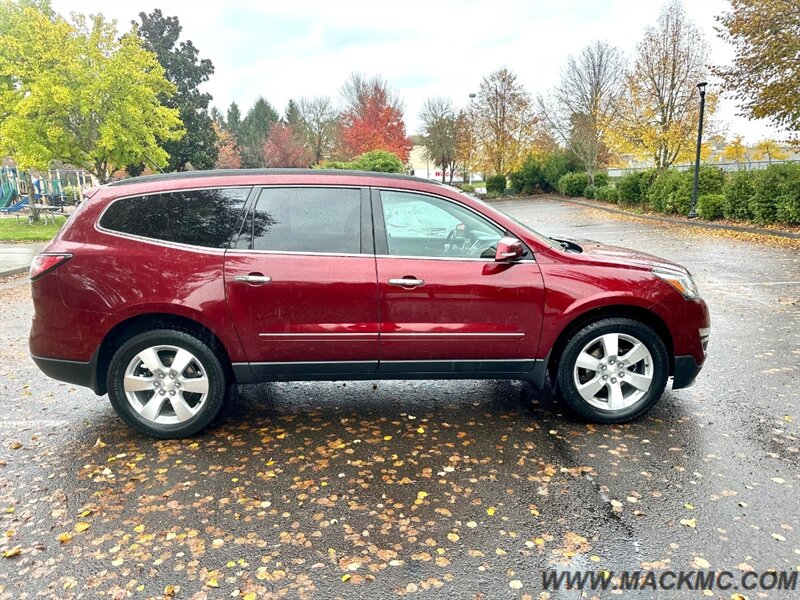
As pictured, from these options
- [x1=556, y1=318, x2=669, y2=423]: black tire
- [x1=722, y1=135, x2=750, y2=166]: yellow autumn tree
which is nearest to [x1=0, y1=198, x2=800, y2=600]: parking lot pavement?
[x1=556, y1=318, x2=669, y2=423]: black tire

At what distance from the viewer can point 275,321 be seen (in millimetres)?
3818

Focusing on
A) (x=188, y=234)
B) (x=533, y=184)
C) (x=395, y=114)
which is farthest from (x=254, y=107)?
(x=188, y=234)

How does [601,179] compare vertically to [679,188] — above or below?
above

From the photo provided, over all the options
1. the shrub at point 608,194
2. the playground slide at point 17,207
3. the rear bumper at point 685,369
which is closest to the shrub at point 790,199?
the shrub at point 608,194

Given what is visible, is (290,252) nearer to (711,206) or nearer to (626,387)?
(626,387)

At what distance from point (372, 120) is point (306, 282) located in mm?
44331

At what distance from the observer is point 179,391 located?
389 cm

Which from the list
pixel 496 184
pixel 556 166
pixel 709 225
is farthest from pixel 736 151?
pixel 496 184

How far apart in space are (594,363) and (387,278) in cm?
161

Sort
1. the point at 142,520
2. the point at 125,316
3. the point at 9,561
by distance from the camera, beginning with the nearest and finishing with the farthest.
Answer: the point at 9,561, the point at 142,520, the point at 125,316

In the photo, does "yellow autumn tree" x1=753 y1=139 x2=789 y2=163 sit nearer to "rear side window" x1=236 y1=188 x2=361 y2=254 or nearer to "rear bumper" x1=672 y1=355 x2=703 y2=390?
"rear bumper" x1=672 y1=355 x2=703 y2=390

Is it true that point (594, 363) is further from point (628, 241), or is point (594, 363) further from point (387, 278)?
point (628, 241)

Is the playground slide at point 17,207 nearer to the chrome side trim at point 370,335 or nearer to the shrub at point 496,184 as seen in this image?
the chrome side trim at point 370,335

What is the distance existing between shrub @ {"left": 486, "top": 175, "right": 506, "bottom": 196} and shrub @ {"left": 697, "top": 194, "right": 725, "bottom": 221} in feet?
95.3
